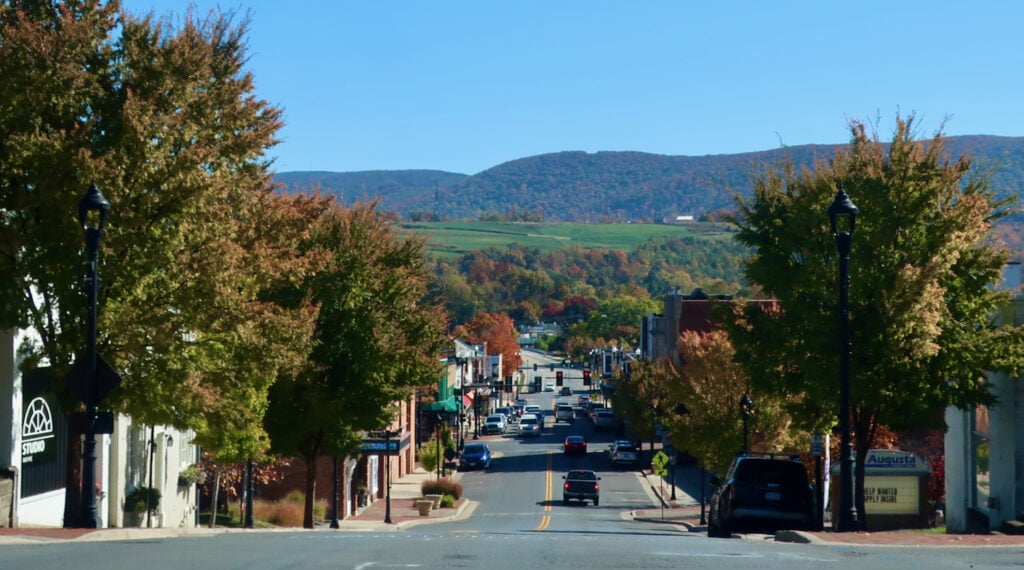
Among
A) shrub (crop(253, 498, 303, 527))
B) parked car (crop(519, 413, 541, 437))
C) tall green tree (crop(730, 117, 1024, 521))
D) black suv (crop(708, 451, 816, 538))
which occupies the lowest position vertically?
parked car (crop(519, 413, 541, 437))

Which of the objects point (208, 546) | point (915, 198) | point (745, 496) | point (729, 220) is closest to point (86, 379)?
point (208, 546)

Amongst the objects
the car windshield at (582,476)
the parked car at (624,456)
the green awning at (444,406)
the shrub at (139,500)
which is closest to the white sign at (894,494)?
the shrub at (139,500)

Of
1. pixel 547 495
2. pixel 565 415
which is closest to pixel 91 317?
pixel 547 495

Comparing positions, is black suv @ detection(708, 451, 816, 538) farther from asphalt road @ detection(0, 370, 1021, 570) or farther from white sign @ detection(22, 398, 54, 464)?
white sign @ detection(22, 398, 54, 464)

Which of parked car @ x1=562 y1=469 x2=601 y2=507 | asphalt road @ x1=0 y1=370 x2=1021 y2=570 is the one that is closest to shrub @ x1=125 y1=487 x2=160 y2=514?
asphalt road @ x1=0 y1=370 x2=1021 y2=570

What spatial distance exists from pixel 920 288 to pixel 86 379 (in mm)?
15649

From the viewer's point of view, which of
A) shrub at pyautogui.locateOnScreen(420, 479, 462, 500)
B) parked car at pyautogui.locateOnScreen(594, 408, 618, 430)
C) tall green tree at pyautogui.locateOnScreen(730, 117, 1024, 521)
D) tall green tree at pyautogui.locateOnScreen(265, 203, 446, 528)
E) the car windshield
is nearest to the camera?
tall green tree at pyautogui.locateOnScreen(730, 117, 1024, 521)

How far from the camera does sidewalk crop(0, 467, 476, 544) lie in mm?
17969

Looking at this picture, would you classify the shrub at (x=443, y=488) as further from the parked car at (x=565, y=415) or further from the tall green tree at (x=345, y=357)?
the parked car at (x=565, y=415)

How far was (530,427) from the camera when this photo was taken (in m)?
109

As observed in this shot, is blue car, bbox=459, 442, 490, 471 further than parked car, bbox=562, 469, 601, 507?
Yes

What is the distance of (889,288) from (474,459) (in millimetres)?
57295

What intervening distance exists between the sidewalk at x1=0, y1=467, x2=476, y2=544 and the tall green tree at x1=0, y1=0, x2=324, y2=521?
285cm

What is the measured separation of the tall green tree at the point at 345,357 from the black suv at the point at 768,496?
15.5m
